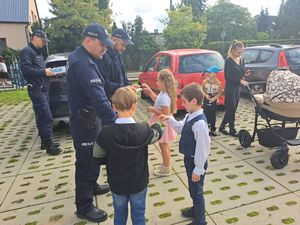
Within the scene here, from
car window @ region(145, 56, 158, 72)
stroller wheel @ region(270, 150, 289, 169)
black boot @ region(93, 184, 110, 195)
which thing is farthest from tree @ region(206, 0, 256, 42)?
black boot @ region(93, 184, 110, 195)

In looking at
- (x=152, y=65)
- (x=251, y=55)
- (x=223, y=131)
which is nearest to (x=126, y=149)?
(x=223, y=131)

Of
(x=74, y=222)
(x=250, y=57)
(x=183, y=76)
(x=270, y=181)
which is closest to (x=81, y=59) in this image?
(x=74, y=222)

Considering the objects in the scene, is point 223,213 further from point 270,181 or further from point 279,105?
point 279,105

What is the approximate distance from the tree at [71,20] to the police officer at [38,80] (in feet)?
62.6

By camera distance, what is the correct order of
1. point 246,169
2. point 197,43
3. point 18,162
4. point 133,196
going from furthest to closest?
point 197,43, point 18,162, point 246,169, point 133,196

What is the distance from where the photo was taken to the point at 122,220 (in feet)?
8.72

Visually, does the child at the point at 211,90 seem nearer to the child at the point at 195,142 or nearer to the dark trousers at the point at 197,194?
the child at the point at 195,142

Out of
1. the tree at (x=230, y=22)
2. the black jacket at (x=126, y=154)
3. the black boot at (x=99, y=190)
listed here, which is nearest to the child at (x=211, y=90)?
the black boot at (x=99, y=190)

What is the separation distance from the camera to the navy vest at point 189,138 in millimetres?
2779

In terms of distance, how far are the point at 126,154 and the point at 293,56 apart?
7.34 metres

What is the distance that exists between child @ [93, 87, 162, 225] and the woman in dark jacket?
3.35 meters

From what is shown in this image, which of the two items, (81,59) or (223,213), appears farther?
(223,213)

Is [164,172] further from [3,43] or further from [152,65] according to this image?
[3,43]

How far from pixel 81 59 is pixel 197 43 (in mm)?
26591
